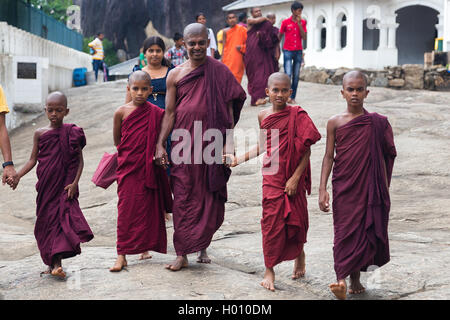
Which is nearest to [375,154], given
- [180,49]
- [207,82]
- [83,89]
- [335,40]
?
[207,82]

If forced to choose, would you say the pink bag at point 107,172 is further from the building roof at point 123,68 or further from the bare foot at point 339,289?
the building roof at point 123,68

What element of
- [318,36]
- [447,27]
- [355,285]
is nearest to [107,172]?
[355,285]

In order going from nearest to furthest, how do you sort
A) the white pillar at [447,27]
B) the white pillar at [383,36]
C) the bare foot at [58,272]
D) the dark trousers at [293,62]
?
the bare foot at [58,272], the dark trousers at [293,62], the white pillar at [447,27], the white pillar at [383,36]

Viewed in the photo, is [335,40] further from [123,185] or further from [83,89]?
[123,185]

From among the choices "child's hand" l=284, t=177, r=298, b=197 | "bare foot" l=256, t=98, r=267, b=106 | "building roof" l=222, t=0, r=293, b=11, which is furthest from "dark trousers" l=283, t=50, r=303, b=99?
"building roof" l=222, t=0, r=293, b=11

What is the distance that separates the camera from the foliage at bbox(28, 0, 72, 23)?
39125 mm

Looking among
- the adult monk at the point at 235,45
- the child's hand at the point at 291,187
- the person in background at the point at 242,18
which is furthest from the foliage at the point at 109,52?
the child's hand at the point at 291,187

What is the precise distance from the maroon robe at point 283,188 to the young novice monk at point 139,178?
928mm

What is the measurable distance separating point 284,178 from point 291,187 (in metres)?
0.10

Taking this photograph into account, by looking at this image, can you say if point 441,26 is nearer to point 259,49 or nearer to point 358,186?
point 259,49

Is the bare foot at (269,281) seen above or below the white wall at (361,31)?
below

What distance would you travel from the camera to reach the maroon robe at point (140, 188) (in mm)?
5137

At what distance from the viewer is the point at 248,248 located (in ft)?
19.3

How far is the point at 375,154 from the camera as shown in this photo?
4.57 meters
